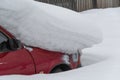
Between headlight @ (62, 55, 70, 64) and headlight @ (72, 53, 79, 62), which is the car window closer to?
headlight @ (62, 55, 70, 64)

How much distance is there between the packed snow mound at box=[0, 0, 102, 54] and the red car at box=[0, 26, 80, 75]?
134 millimetres

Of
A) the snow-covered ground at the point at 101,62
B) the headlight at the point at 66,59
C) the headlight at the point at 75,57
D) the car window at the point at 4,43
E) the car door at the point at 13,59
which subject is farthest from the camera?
the headlight at the point at 75,57

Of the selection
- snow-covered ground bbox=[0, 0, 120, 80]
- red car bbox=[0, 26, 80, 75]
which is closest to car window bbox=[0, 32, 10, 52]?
red car bbox=[0, 26, 80, 75]

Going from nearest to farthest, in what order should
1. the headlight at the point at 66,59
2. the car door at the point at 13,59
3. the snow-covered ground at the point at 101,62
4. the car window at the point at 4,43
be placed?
1. the car door at the point at 13,59
2. the car window at the point at 4,43
3. the snow-covered ground at the point at 101,62
4. the headlight at the point at 66,59

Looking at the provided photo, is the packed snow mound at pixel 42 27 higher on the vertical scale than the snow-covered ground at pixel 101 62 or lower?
higher

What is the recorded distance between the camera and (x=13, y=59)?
21.4 feet

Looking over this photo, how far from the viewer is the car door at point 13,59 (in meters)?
6.37

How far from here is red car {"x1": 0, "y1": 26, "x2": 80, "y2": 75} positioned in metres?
6.44

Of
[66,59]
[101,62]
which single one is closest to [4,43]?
[66,59]

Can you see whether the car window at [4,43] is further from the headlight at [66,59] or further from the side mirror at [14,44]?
the headlight at [66,59]

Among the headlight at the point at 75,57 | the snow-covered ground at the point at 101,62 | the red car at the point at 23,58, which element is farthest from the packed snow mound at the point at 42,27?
the snow-covered ground at the point at 101,62

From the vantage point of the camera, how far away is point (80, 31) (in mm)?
7715

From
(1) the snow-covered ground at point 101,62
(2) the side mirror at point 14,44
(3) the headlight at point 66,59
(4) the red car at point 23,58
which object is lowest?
(1) the snow-covered ground at point 101,62

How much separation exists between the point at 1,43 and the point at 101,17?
12406 millimetres
